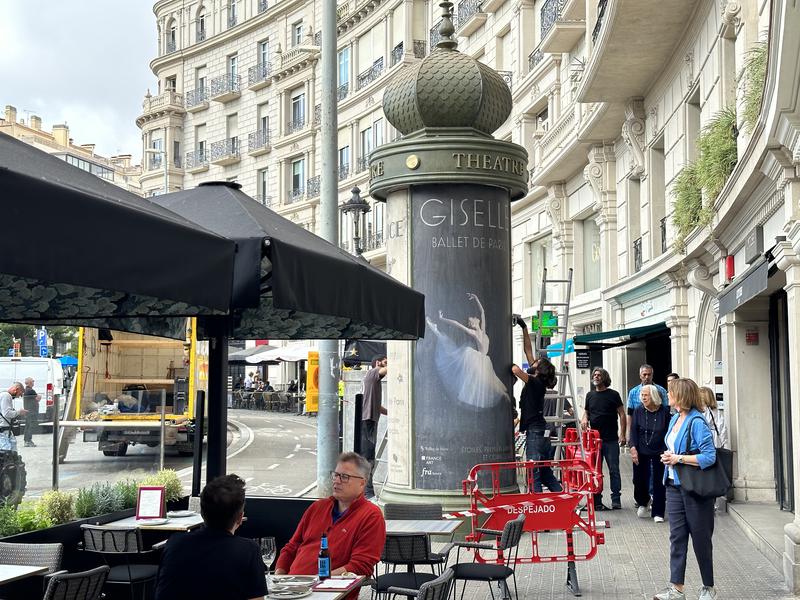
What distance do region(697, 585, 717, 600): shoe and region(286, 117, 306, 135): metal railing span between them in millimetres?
A: 47840

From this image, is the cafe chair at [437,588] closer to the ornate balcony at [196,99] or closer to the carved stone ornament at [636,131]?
the carved stone ornament at [636,131]

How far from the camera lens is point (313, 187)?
5306 centimetres

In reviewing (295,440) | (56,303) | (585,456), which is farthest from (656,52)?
(295,440)

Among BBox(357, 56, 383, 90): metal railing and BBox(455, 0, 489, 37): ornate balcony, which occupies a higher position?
BBox(357, 56, 383, 90): metal railing

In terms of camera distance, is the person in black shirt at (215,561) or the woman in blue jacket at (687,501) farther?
the woman in blue jacket at (687,501)

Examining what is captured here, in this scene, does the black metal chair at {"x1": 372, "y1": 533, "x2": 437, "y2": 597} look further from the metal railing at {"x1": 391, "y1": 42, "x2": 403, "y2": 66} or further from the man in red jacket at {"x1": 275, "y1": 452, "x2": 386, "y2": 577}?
the metal railing at {"x1": 391, "y1": 42, "x2": 403, "y2": 66}

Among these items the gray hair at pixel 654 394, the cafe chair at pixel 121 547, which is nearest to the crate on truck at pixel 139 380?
the gray hair at pixel 654 394

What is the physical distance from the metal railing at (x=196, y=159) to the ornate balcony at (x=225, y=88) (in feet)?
11.4

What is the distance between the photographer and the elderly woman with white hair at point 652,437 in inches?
524

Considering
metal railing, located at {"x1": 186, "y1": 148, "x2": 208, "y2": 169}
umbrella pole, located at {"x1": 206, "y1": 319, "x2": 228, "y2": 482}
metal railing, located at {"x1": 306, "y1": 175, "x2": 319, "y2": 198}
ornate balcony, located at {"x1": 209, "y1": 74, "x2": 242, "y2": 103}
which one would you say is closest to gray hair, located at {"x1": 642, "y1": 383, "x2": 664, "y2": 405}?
umbrella pole, located at {"x1": 206, "y1": 319, "x2": 228, "y2": 482}

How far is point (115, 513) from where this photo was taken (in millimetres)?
8414

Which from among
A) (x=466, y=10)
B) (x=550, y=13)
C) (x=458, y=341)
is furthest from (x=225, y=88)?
(x=458, y=341)

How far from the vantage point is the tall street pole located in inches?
553

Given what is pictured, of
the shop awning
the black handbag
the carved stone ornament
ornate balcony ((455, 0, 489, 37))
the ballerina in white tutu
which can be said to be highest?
ornate balcony ((455, 0, 489, 37))
